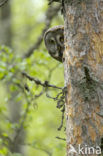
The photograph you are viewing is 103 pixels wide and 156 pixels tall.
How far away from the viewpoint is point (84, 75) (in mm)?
2482

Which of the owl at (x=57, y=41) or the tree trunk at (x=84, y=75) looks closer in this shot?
the tree trunk at (x=84, y=75)

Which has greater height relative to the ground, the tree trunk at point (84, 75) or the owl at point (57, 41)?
the owl at point (57, 41)

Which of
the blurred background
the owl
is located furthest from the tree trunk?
the blurred background

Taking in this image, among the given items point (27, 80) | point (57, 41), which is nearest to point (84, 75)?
point (57, 41)

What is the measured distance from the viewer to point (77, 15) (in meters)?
2.65

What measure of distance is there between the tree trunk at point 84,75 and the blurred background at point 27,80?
2.22 metres

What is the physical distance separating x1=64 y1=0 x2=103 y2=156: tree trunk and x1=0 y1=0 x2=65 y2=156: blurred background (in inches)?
87.5

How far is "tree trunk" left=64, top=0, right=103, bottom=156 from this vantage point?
2416mm

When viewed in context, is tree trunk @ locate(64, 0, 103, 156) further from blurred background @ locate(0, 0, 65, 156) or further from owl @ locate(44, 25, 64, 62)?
blurred background @ locate(0, 0, 65, 156)

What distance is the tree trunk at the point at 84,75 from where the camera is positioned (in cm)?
242

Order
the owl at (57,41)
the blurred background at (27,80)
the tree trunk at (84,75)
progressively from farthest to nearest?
the blurred background at (27,80) < the owl at (57,41) < the tree trunk at (84,75)

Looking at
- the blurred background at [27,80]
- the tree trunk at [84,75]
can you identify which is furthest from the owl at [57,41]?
the blurred background at [27,80]

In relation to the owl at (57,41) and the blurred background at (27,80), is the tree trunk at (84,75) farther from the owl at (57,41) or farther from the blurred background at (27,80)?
the blurred background at (27,80)

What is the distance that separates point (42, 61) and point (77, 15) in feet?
9.00
